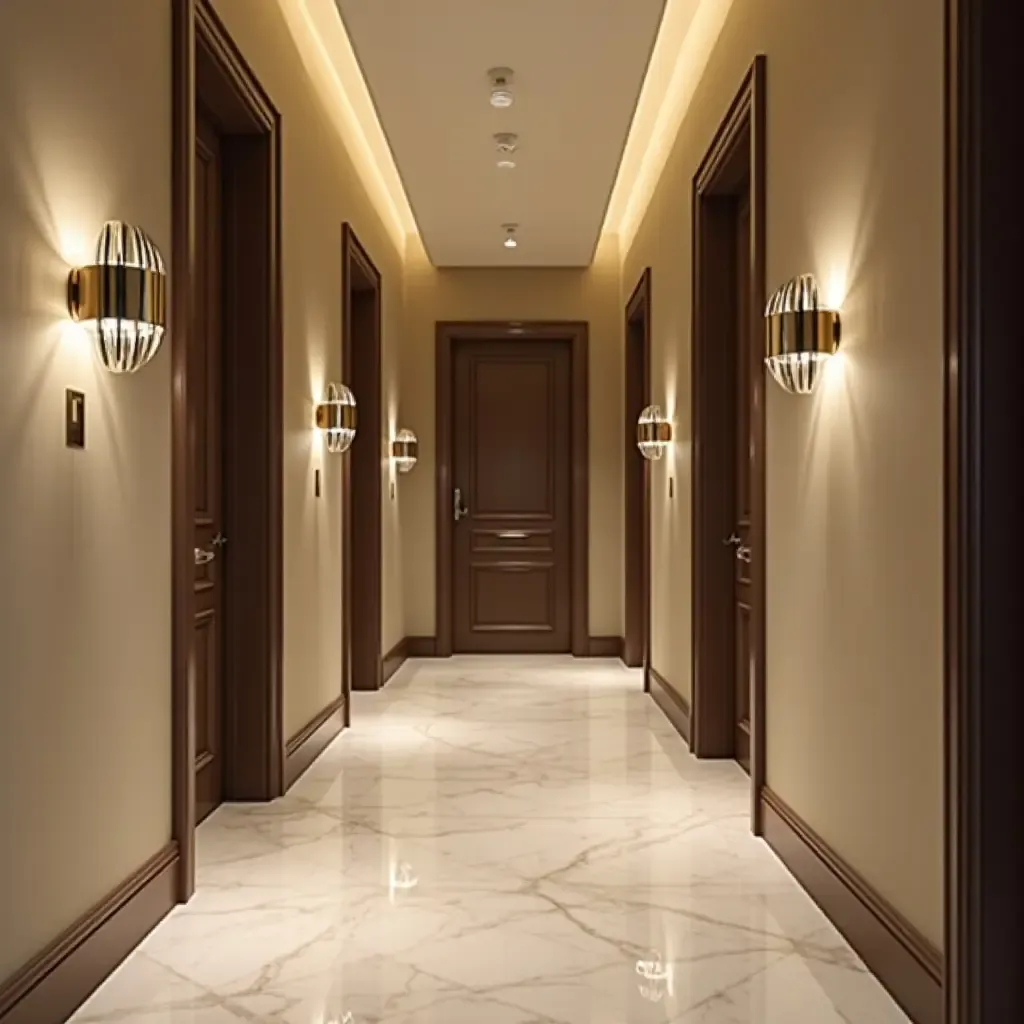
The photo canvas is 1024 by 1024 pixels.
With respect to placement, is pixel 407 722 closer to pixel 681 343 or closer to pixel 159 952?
pixel 681 343

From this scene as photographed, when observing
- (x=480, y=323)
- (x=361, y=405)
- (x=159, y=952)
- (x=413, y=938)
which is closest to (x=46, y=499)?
(x=159, y=952)

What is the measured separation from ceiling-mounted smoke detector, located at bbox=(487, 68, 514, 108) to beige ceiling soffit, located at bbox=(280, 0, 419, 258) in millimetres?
565

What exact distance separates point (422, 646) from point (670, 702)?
10.4 feet

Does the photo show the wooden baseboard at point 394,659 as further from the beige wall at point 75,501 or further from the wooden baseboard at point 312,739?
the beige wall at point 75,501

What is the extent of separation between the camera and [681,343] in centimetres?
563

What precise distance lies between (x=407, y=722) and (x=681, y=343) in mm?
2266

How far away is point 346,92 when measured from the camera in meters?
5.92

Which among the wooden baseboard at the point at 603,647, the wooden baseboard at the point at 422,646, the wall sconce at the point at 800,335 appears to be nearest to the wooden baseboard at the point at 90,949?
the wall sconce at the point at 800,335

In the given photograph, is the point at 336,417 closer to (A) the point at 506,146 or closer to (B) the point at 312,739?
(B) the point at 312,739

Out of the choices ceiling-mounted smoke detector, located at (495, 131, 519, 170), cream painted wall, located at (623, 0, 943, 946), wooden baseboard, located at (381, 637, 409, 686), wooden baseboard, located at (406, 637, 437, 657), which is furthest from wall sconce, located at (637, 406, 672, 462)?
wooden baseboard, located at (406, 637, 437, 657)

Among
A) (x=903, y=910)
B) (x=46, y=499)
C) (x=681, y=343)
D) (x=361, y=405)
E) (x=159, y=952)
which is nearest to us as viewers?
(x=46, y=499)

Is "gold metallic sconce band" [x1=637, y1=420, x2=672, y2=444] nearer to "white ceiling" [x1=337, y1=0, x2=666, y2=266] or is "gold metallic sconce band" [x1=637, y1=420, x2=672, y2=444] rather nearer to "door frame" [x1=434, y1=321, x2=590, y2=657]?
"white ceiling" [x1=337, y1=0, x2=666, y2=266]

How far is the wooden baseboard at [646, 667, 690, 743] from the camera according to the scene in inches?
212
